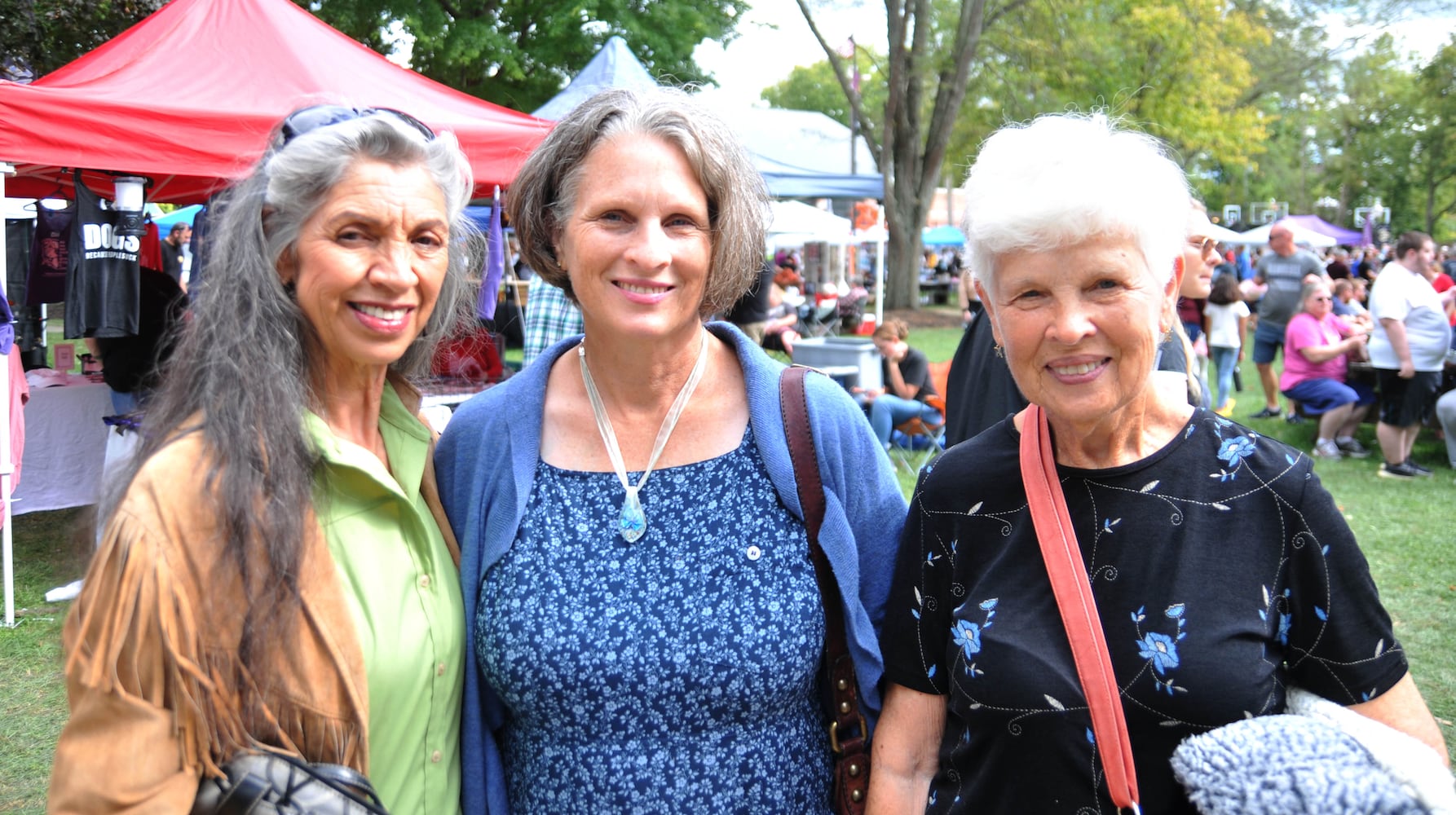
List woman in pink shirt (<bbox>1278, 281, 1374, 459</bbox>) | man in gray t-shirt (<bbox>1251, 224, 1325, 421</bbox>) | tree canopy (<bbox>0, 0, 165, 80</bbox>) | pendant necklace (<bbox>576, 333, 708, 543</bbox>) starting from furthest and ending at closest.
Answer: tree canopy (<bbox>0, 0, 165, 80</bbox>), man in gray t-shirt (<bbox>1251, 224, 1325, 421</bbox>), woman in pink shirt (<bbox>1278, 281, 1374, 459</bbox>), pendant necklace (<bbox>576, 333, 708, 543</bbox>)

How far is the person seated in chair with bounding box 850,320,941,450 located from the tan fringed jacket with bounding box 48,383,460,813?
7.98 m

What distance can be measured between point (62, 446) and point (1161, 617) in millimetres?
7956

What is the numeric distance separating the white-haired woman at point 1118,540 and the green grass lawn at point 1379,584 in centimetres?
139

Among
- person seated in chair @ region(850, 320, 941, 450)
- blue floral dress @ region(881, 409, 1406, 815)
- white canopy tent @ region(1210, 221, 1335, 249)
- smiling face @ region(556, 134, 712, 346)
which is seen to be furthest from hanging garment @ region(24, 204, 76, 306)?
white canopy tent @ region(1210, 221, 1335, 249)

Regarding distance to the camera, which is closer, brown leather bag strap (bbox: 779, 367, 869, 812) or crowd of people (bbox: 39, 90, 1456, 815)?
crowd of people (bbox: 39, 90, 1456, 815)

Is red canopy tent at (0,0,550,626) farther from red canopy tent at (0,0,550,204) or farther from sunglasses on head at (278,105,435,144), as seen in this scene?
sunglasses on head at (278,105,435,144)

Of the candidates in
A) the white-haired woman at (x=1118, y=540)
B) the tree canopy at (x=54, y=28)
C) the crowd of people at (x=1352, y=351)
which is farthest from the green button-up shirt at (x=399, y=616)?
the tree canopy at (x=54, y=28)

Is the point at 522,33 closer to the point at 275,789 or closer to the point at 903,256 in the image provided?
the point at 903,256

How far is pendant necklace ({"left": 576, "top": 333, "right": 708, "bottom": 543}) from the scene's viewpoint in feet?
6.44

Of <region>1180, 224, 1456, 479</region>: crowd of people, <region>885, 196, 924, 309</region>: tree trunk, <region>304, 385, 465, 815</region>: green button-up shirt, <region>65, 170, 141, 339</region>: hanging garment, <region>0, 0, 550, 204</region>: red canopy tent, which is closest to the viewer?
<region>304, 385, 465, 815</region>: green button-up shirt

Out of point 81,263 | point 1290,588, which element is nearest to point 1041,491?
point 1290,588

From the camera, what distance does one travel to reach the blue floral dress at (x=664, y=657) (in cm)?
186

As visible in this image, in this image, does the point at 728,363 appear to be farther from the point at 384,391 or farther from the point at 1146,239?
the point at 1146,239

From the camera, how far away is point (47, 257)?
7566 mm
